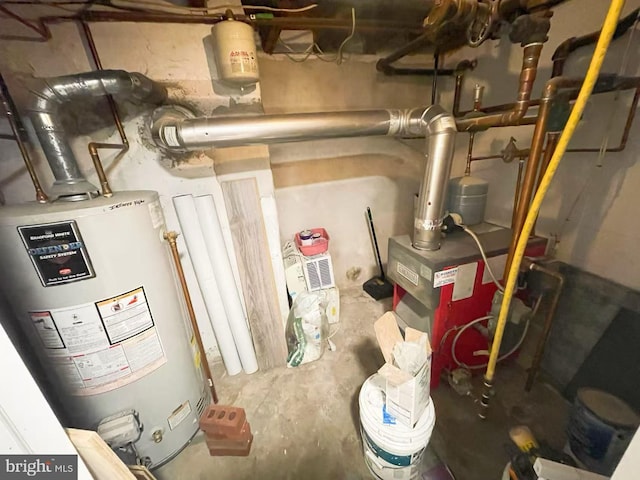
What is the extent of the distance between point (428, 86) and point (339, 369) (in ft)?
7.75

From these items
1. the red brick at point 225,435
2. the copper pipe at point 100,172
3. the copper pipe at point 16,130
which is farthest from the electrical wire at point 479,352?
the copper pipe at point 16,130

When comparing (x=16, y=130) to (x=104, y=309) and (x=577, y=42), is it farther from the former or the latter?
(x=577, y=42)

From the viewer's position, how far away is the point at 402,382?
32.6 inches

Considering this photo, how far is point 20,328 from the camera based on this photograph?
Result: 897 millimetres

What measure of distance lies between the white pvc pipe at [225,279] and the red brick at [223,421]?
393 millimetres

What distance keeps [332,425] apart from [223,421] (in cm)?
54

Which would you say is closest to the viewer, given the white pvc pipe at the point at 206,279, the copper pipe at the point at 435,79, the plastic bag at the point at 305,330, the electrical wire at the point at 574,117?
the electrical wire at the point at 574,117

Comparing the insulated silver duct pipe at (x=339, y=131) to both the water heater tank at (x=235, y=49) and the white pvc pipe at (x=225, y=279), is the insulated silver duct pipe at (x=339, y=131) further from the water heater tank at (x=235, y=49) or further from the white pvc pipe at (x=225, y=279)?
the white pvc pipe at (x=225, y=279)

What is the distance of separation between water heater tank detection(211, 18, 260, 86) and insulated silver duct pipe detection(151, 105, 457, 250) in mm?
176

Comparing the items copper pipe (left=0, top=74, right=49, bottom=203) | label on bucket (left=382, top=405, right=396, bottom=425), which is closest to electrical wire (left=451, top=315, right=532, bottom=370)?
label on bucket (left=382, top=405, right=396, bottom=425)

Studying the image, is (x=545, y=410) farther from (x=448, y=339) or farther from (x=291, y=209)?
(x=291, y=209)

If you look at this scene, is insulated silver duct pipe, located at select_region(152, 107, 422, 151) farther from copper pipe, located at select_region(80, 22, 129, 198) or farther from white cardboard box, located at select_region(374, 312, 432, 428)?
white cardboard box, located at select_region(374, 312, 432, 428)

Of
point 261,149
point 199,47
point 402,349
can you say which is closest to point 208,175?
point 261,149

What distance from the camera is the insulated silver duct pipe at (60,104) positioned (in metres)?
0.90
